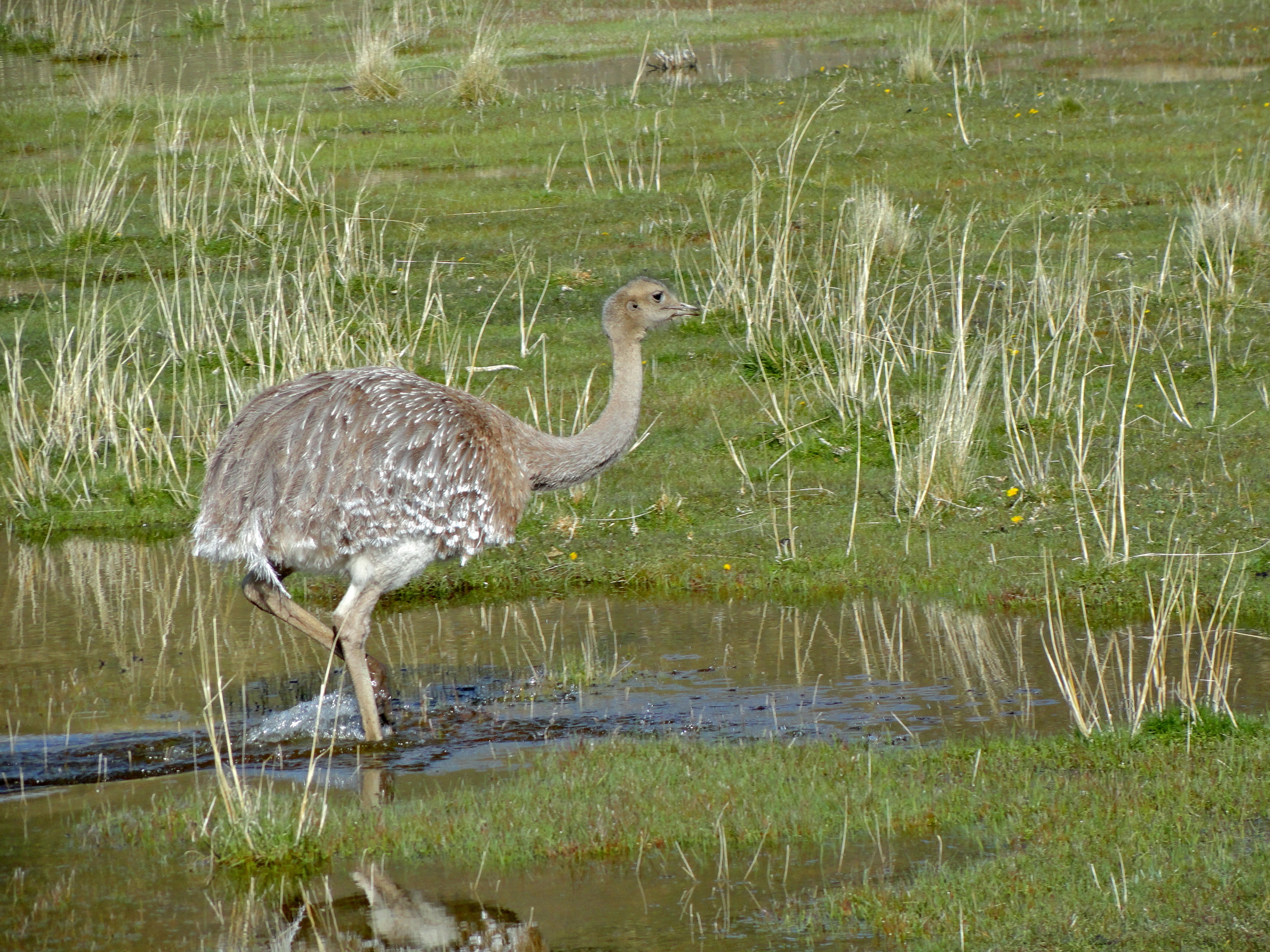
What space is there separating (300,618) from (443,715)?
902 mm

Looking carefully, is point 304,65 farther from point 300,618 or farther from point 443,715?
point 443,715

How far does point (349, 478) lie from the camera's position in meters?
8.40

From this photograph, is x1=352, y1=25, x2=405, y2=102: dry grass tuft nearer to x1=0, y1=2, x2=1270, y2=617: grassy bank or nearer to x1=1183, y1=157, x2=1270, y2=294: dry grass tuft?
x1=0, y1=2, x2=1270, y2=617: grassy bank

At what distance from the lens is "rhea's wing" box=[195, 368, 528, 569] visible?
8.38 metres

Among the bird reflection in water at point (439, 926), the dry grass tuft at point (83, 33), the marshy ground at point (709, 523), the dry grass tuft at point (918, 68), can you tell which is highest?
the dry grass tuft at point (83, 33)

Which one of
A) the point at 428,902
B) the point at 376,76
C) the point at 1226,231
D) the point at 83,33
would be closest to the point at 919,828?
the point at 428,902

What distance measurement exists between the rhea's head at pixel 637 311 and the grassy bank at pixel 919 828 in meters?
2.52

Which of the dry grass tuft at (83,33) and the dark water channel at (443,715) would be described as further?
the dry grass tuft at (83,33)

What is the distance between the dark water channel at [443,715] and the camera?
241 inches

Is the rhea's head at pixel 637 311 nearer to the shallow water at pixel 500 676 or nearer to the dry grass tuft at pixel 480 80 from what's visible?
the shallow water at pixel 500 676

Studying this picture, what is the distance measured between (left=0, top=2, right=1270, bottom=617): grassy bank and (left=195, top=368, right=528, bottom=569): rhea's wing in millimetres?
2261

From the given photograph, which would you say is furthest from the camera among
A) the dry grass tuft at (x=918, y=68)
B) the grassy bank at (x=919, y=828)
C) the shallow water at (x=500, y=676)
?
the dry grass tuft at (x=918, y=68)

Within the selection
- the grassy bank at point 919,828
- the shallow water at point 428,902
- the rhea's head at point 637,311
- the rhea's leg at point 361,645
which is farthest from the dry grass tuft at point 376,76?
the shallow water at point 428,902

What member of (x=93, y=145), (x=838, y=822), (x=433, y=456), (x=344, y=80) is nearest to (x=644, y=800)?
(x=838, y=822)
